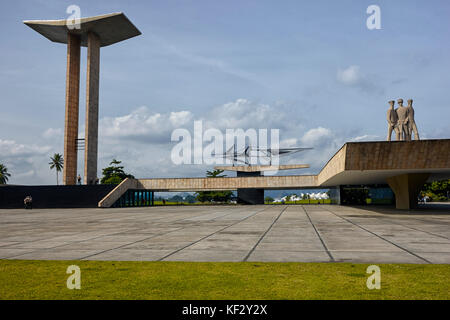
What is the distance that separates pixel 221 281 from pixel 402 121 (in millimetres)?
25679

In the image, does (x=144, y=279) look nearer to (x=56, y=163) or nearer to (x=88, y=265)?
(x=88, y=265)

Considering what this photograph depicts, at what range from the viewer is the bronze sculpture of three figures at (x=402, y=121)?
26812 millimetres

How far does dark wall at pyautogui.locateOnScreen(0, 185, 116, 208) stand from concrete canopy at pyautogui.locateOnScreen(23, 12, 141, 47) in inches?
1032

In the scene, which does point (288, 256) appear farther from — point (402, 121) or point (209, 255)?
point (402, 121)

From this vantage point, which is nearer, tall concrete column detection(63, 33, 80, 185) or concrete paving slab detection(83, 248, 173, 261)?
concrete paving slab detection(83, 248, 173, 261)

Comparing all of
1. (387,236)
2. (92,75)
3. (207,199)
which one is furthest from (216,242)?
(207,199)

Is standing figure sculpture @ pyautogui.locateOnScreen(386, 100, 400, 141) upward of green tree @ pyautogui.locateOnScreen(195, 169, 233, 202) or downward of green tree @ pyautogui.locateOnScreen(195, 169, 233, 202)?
upward

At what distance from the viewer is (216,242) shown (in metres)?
11.1

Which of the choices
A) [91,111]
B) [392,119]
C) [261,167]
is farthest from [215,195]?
[392,119]

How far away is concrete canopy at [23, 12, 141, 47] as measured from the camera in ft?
178

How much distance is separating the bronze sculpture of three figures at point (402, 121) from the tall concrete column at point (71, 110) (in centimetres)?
4507

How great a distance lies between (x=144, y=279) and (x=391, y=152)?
64.9 ft

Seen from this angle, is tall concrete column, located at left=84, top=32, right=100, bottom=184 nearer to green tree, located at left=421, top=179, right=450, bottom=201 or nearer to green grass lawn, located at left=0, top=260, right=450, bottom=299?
green grass lawn, located at left=0, top=260, right=450, bottom=299

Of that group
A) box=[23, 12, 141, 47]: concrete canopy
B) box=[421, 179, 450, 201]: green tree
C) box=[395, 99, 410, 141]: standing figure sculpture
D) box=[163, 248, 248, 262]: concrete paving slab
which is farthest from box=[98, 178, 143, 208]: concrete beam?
box=[421, 179, 450, 201]: green tree
